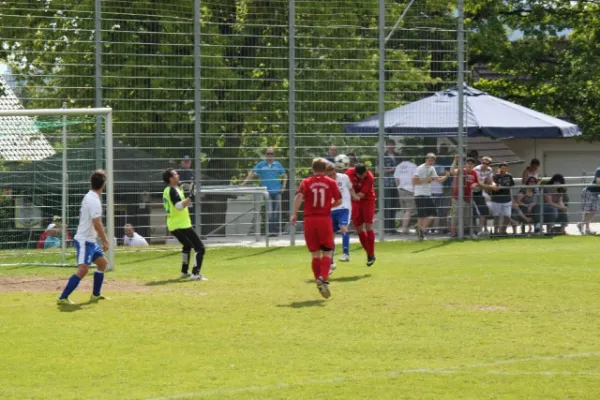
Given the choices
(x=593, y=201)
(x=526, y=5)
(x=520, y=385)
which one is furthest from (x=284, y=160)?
(x=526, y=5)

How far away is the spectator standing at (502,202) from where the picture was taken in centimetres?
2669

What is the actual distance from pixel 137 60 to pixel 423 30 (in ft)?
22.2

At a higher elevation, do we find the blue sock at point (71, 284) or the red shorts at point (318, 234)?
the red shorts at point (318, 234)

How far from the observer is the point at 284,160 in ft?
82.8

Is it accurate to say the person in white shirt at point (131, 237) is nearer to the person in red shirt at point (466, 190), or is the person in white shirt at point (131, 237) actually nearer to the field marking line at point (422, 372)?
the person in red shirt at point (466, 190)

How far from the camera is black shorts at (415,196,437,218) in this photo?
85.7ft

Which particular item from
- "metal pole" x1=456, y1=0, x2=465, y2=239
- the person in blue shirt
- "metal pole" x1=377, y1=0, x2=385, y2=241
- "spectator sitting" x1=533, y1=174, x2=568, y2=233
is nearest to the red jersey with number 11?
the person in blue shirt

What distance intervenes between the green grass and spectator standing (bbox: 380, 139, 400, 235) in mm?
5670

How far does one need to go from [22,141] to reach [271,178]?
558 centimetres

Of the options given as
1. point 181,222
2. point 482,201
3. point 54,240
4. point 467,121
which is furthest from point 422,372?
point 467,121

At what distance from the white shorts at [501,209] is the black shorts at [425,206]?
54.1 inches

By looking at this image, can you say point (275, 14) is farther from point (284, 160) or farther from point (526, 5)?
point (526, 5)

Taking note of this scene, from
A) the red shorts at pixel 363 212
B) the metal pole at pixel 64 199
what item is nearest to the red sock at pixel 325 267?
the red shorts at pixel 363 212

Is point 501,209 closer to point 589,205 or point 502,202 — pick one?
point 502,202
